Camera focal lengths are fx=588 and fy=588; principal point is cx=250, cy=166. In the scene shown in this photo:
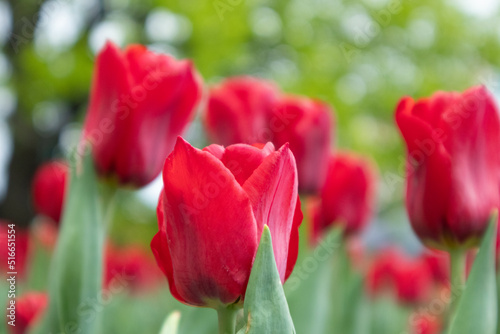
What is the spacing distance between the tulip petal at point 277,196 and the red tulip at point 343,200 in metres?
0.78

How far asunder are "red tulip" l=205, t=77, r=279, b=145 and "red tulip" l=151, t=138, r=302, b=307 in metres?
0.51

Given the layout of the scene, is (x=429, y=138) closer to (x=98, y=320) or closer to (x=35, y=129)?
(x=98, y=320)

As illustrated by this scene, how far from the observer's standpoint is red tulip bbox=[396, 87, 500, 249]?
631mm

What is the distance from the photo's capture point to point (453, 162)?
643 millimetres

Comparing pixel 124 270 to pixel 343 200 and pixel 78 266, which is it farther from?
pixel 78 266

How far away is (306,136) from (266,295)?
2.07 ft

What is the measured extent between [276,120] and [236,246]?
21.8 inches

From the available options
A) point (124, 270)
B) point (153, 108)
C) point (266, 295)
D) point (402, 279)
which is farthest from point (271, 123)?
point (402, 279)

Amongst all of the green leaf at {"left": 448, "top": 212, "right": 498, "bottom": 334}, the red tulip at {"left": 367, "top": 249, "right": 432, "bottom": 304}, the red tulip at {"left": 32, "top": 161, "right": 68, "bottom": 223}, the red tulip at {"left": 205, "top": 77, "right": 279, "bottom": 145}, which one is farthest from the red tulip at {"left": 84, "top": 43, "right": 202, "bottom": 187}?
the red tulip at {"left": 367, "top": 249, "right": 432, "bottom": 304}

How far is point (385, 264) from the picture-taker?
188cm

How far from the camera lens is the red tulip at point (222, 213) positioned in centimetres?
44

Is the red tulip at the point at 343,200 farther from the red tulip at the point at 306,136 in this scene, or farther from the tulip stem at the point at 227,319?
the tulip stem at the point at 227,319

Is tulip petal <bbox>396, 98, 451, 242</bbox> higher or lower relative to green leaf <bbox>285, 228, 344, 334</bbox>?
higher

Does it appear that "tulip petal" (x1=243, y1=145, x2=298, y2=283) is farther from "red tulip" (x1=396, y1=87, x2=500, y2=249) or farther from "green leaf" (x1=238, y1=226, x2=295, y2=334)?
"red tulip" (x1=396, y1=87, x2=500, y2=249)
